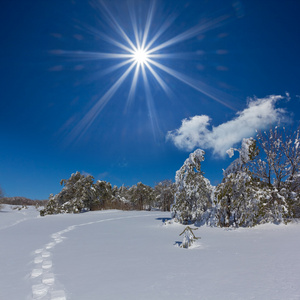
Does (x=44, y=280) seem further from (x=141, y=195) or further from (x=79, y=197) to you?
(x=141, y=195)

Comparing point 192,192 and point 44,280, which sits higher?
point 192,192

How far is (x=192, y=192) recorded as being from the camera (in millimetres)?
10711

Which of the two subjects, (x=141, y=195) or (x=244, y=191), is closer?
(x=244, y=191)

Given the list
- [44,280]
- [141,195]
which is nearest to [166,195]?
[141,195]

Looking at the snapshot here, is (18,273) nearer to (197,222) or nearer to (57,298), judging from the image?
(57,298)

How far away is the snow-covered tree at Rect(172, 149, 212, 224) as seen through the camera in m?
10.5

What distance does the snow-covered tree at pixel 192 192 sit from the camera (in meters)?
10.5

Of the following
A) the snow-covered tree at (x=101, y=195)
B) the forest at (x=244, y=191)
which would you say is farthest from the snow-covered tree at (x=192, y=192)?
the snow-covered tree at (x=101, y=195)

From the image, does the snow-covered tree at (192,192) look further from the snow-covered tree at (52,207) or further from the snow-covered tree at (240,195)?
the snow-covered tree at (52,207)

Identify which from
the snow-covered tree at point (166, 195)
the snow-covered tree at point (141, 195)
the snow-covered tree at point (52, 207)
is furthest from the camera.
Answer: the snow-covered tree at point (141, 195)

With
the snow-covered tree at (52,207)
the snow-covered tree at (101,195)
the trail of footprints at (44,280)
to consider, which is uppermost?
the snow-covered tree at (101,195)

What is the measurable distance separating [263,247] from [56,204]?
2339cm

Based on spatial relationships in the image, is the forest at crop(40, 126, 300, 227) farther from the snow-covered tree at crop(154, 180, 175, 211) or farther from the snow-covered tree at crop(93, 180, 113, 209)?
the snow-covered tree at crop(154, 180, 175, 211)

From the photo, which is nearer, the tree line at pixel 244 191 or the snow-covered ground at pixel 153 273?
the snow-covered ground at pixel 153 273
